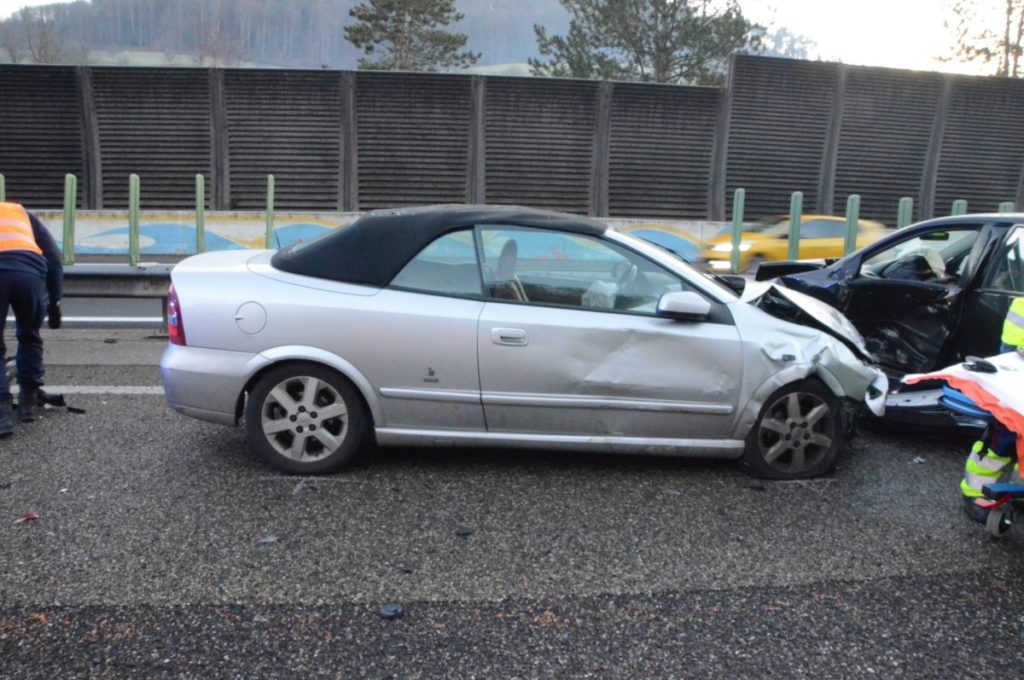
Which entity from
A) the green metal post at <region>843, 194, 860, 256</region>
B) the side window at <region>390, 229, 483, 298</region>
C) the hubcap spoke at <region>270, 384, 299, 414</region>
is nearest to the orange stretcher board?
the side window at <region>390, 229, 483, 298</region>

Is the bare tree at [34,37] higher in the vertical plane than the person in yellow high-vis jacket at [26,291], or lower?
higher

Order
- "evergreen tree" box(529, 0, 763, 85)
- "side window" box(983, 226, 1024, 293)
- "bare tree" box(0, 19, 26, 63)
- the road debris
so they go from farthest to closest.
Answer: "bare tree" box(0, 19, 26, 63)
"evergreen tree" box(529, 0, 763, 85)
"side window" box(983, 226, 1024, 293)
the road debris

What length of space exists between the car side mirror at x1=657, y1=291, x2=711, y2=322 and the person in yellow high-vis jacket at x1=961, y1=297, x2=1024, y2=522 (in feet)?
4.62

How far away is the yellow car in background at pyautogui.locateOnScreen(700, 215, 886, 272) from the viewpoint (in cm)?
1505

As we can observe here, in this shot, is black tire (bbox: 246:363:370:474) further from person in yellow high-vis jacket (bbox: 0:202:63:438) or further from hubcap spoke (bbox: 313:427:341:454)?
person in yellow high-vis jacket (bbox: 0:202:63:438)

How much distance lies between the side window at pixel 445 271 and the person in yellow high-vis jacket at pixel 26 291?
2.58 meters

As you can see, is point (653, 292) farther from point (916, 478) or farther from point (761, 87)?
point (761, 87)

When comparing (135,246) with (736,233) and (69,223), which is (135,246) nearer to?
(69,223)

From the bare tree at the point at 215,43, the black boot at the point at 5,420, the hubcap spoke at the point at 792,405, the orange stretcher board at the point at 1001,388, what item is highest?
the bare tree at the point at 215,43

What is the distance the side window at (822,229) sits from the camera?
605 inches

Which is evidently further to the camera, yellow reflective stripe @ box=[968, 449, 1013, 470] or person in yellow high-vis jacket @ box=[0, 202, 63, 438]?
person in yellow high-vis jacket @ box=[0, 202, 63, 438]

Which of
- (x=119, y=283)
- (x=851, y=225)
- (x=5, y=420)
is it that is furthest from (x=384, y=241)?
(x=851, y=225)

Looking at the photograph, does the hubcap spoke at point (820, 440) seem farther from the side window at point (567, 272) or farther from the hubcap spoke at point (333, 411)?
the hubcap spoke at point (333, 411)

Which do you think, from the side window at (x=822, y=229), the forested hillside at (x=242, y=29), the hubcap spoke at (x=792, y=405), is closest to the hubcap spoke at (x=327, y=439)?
the hubcap spoke at (x=792, y=405)
